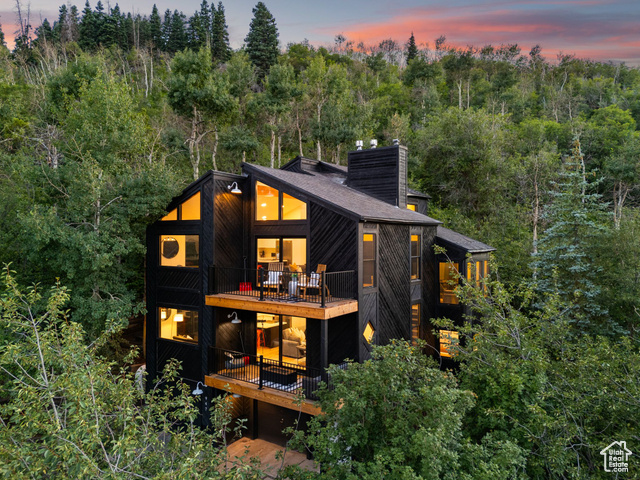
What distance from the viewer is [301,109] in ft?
92.9

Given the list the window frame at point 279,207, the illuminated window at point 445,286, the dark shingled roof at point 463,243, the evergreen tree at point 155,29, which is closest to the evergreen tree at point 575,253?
the dark shingled roof at point 463,243

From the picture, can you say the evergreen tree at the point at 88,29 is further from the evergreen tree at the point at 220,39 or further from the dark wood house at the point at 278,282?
the dark wood house at the point at 278,282

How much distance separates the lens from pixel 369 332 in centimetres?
1089

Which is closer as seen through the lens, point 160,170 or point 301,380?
point 301,380

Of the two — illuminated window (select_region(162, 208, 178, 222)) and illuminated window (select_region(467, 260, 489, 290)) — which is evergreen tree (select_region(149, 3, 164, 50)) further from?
illuminated window (select_region(467, 260, 489, 290))

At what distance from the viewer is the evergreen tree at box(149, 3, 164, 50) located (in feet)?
150

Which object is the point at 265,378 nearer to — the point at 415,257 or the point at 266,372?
the point at 266,372

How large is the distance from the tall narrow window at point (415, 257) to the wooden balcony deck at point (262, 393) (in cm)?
632

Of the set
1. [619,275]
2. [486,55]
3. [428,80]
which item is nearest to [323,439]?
[619,275]

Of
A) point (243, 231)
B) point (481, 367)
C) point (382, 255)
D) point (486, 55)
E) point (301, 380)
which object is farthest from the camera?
point (486, 55)

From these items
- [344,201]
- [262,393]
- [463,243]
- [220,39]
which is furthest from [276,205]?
[220,39]

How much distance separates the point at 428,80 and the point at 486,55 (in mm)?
16339

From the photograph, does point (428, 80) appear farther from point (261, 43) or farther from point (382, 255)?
point (382, 255)

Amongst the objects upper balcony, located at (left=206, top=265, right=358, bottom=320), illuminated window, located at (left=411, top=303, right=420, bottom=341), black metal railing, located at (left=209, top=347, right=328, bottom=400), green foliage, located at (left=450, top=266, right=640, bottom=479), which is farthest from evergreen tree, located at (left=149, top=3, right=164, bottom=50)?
green foliage, located at (left=450, top=266, right=640, bottom=479)
